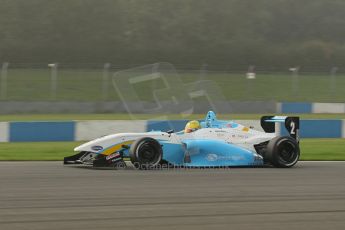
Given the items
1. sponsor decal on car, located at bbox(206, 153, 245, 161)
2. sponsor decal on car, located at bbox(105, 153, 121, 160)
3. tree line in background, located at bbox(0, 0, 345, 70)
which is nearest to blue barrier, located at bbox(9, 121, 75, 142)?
sponsor decal on car, located at bbox(105, 153, 121, 160)

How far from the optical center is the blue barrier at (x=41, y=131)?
13398 mm

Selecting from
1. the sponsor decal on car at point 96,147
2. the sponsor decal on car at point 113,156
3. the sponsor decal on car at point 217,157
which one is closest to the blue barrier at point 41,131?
the sponsor decal on car at point 113,156

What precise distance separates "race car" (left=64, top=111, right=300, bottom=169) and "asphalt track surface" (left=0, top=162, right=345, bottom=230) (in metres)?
0.25

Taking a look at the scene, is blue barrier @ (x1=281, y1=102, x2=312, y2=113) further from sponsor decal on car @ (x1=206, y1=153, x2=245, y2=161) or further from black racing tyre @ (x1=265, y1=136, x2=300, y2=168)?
sponsor decal on car @ (x1=206, y1=153, x2=245, y2=161)

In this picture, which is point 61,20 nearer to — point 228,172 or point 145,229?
point 228,172

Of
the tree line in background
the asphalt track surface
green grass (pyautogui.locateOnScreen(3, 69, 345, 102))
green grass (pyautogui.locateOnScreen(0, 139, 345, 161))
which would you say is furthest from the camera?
the tree line in background

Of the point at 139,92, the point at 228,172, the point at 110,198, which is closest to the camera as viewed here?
the point at 110,198

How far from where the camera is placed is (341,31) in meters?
Result: 41.8

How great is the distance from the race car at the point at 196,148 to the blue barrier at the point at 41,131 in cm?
474

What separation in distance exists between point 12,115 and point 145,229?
17992 millimetres

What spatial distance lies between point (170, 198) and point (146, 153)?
8.11 ft

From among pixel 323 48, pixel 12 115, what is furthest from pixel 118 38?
pixel 12 115

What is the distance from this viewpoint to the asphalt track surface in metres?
5.02

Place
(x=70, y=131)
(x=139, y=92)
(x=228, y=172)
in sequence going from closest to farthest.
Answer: (x=228, y=172) < (x=139, y=92) < (x=70, y=131)
